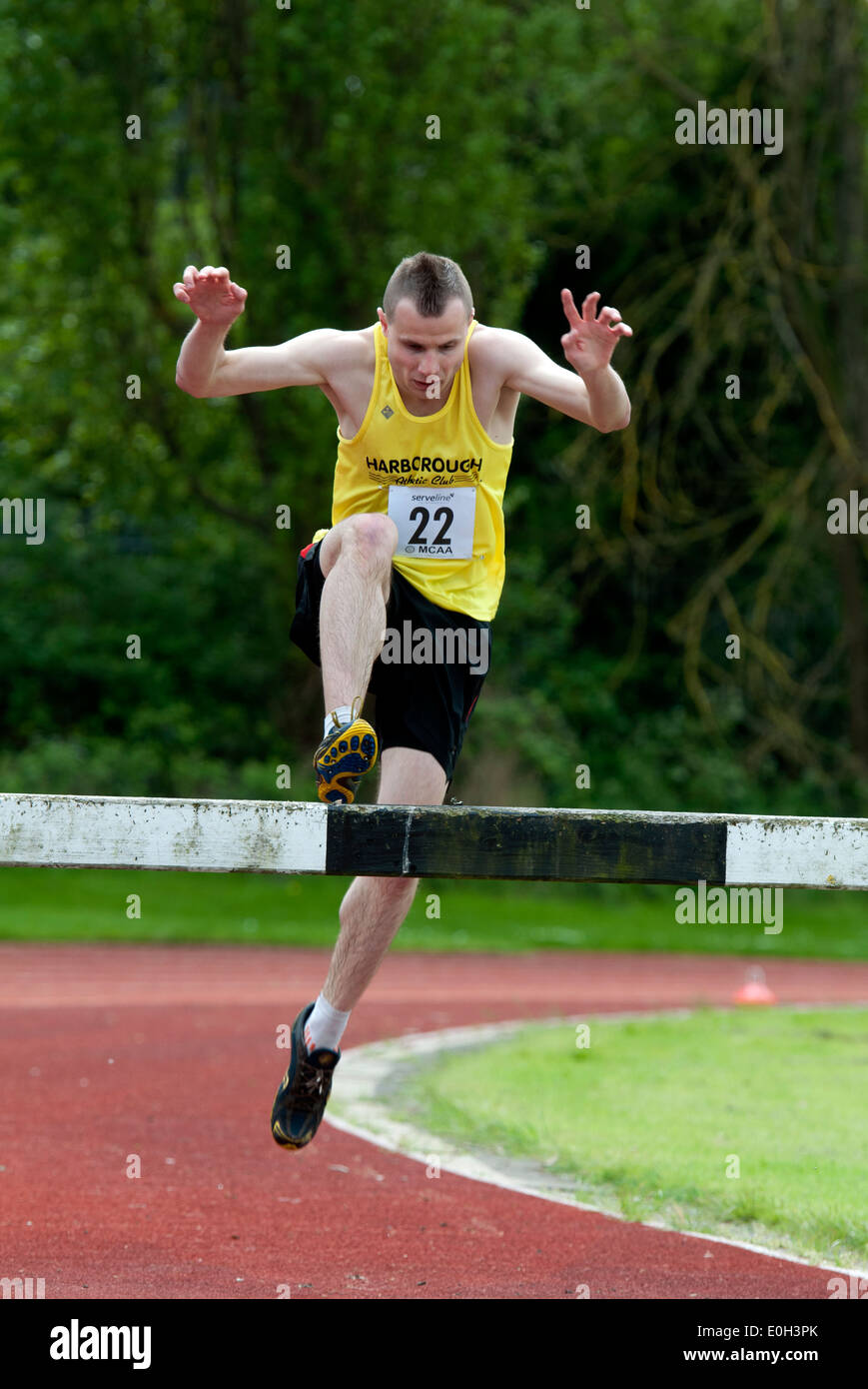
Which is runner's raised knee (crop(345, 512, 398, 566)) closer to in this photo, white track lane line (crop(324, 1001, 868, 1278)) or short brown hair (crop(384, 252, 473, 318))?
short brown hair (crop(384, 252, 473, 318))

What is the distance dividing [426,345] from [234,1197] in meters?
2.97

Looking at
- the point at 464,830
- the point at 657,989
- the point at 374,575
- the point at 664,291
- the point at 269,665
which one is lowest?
the point at 657,989

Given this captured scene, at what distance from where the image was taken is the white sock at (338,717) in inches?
151

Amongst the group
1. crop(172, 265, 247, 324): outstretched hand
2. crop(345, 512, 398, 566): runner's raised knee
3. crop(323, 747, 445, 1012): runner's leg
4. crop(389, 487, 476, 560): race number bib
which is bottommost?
crop(323, 747, 445, 1012): runner's leg

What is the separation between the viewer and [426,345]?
13.4 feet

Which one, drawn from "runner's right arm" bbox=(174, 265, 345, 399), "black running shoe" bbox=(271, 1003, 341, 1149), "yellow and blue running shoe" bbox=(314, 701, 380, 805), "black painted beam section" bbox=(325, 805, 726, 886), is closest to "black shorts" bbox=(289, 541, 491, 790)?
"runner's right arm" bbox=(174, 265, 345, 399)

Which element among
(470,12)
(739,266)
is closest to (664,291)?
(739,266)

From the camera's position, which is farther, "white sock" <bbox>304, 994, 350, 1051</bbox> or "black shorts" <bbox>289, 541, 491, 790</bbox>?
"white sock" <bbox>304, 994, 350, 1051</bbox>

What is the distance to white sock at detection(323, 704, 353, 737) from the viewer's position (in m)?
3.84

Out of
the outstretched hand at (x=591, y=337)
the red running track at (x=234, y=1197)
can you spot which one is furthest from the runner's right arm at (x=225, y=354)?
the red running track at (x=234, y=1197)

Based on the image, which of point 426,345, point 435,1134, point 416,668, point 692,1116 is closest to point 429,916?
point 692,1116

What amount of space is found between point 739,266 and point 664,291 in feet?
3.01

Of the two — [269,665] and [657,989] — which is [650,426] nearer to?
[269,665]

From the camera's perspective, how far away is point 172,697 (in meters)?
20.5
